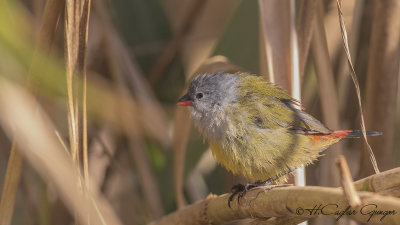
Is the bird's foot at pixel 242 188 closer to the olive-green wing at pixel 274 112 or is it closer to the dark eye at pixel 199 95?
the olive-green wing at pixel 274 112

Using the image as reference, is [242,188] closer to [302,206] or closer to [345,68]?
[302,206]

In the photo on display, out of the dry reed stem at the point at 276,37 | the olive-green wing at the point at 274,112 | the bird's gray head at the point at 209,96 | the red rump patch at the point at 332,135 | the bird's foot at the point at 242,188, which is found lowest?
the bird's foot at the point at 242,188

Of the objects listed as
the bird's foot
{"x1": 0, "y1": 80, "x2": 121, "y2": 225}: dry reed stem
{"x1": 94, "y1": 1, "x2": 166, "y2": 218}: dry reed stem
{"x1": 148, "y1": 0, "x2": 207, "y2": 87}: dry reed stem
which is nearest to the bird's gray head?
the bird's foot

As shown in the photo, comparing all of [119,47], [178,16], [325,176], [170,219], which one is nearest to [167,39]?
[178,16]

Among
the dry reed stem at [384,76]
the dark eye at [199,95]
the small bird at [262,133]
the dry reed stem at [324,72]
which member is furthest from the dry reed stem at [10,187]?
the dry reed stem at [384,76]

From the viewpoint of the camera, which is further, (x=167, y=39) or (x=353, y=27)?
(x=167, y=39)

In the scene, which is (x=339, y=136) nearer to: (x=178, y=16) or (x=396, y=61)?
(x=396, y=61)
